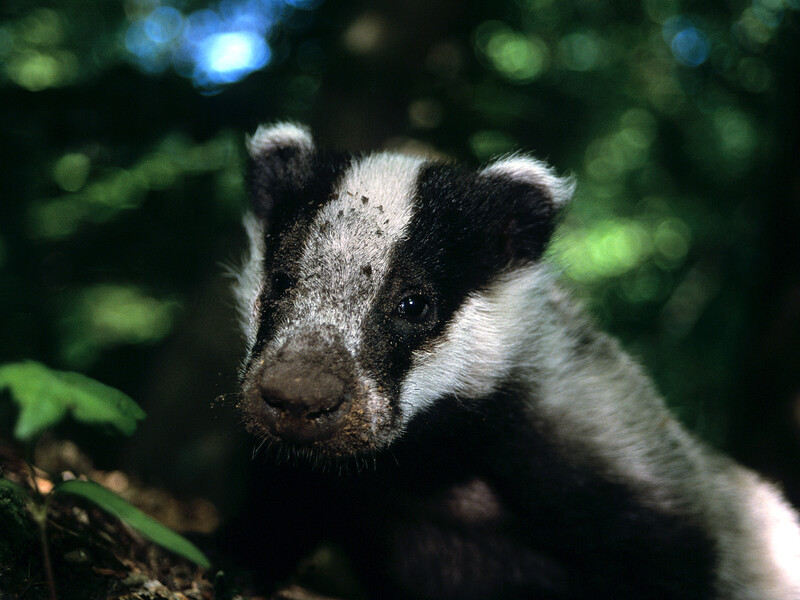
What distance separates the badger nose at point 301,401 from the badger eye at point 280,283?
557 millimetres

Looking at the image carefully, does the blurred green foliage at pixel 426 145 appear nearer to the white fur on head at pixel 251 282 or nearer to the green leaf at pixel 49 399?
the white fur on head at pixel 251 282

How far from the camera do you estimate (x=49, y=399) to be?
1.20 metres

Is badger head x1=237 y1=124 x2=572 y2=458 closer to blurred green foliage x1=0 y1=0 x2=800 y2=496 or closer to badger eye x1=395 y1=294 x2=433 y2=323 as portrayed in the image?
badger eye x1=395 y1=294 x2=433 y2=323

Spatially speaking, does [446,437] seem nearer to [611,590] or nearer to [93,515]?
[611,590]

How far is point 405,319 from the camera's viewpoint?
2.55m

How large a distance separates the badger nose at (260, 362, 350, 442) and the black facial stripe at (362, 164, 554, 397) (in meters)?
0.27

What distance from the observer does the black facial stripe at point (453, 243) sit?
8.13ft

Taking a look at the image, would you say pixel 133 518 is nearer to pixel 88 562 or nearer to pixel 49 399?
pixel 49 399

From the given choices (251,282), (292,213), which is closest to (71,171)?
(251,282)

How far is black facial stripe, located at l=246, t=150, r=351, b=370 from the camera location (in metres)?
2.58

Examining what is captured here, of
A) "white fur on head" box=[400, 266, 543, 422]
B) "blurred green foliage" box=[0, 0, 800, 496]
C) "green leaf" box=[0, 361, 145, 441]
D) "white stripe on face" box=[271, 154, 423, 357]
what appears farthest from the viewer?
"blurred green foliage" box=[0, 0, 800, 496]

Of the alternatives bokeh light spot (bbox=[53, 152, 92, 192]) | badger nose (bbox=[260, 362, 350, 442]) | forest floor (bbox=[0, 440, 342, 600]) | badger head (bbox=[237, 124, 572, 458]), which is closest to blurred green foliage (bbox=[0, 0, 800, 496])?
bokeh light spot (bbox=[53, 152, 92, 192])

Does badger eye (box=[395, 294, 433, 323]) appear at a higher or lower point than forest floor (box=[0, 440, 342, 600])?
higher

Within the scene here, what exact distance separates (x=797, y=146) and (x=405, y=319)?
3.88m
